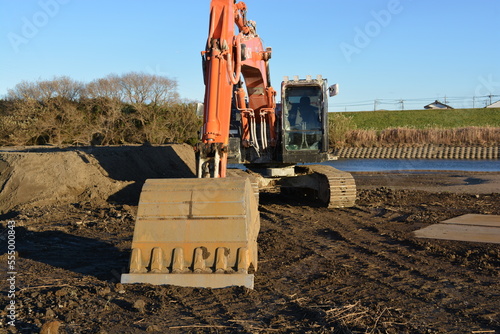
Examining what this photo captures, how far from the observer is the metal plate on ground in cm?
796

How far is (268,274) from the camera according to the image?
5938 mm

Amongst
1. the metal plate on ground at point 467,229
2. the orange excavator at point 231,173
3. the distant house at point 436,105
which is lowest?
the metal plate on ground at point 467,229

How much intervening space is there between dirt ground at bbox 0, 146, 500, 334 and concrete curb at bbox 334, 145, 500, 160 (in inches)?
969

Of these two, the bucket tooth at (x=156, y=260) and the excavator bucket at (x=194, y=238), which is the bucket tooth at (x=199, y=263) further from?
the bucket tooth at (x=156, y=260)

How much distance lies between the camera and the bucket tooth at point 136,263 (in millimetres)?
5293

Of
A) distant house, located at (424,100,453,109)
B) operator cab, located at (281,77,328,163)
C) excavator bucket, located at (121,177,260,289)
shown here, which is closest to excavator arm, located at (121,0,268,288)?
excavator bucket, located at (121,177,260,289)

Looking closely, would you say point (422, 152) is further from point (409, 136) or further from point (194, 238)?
point (194, 238)

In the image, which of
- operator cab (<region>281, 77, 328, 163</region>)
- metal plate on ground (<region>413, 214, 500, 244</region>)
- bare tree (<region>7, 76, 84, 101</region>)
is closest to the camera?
metal plate on ground (<region>413, 214, 500, 244</region>)

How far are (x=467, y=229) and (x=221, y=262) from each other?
5.14 m

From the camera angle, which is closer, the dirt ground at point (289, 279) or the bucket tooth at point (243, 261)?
the dirt ground at point (289, 279)

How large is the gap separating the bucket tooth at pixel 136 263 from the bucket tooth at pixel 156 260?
0.38 ft

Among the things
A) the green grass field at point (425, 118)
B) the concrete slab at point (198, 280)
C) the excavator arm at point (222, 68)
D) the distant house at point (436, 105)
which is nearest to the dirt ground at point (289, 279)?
the concrete slab at point (198, 280)

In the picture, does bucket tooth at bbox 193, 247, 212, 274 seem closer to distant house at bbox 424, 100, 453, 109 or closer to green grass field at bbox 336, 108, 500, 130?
green grass field at bbox 336, 108, 500, 130

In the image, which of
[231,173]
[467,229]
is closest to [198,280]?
[467,229]
